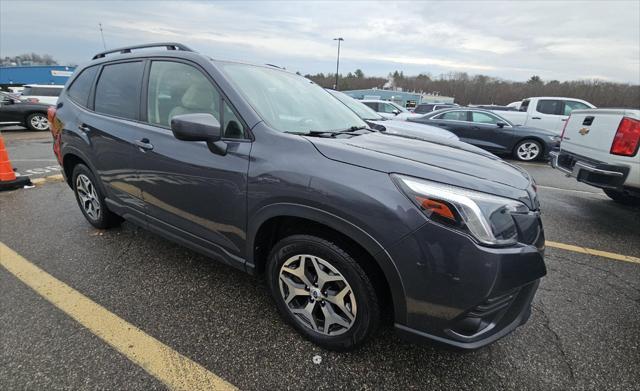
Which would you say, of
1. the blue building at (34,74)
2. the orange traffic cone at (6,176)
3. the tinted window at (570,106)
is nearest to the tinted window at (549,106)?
the tinted window at (570,106)

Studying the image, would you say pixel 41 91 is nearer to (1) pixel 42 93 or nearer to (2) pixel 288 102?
(1) pixel 42 93

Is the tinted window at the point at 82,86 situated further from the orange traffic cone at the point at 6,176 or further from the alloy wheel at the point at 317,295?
the alloy wheel at the point at 317,295

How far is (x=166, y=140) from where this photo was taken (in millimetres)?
2371

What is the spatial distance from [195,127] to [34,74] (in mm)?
48927

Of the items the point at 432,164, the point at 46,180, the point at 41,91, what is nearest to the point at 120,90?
the point at 432,164

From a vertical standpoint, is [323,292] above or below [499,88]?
below

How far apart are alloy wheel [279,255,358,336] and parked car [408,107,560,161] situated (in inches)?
330

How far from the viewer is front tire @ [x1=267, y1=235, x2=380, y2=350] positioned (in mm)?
1770

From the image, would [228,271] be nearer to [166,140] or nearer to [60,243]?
[166,140]

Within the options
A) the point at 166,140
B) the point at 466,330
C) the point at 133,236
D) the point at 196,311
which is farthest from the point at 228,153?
the point at 133,236

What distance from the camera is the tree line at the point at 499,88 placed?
49.0 metres

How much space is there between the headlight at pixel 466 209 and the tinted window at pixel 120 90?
2285mm

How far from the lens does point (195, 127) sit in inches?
74.1

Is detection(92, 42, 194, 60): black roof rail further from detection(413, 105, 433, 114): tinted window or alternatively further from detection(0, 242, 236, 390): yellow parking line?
detection(413, 105, 433, 114): tinted window
